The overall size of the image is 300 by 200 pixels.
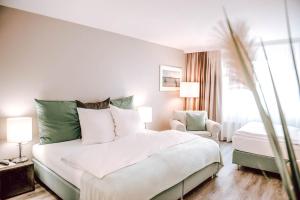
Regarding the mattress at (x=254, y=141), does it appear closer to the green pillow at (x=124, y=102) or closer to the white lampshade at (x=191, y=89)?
the white lampshade at (x=191, y=89)

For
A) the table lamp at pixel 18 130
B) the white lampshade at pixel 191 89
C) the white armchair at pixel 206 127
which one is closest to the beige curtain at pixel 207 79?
the white lampshade at pixel 191 89

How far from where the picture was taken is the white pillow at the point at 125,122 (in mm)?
3135

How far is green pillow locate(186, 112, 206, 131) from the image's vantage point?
4344 mm

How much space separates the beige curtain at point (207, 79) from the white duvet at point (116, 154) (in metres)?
2.67

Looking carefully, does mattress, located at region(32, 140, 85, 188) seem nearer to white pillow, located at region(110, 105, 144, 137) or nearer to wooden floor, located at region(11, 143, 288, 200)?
wooden floor, located at region(11, 143, 288, 200)

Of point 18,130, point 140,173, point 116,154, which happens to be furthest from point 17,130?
point 140,173

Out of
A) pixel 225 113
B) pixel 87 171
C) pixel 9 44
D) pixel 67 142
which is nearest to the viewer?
pixel 87 171

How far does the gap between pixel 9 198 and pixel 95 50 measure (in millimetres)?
2398

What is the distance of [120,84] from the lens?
397 centimetres

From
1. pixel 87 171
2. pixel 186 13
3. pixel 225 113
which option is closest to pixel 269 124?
pixel 87 171

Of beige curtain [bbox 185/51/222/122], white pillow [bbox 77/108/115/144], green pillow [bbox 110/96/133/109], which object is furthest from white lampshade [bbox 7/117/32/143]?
beige curtain [bbox 185/51/222/122]

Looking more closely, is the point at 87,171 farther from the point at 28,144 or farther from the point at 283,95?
the point at 283,95

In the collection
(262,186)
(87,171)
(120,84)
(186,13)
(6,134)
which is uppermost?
(186,13)

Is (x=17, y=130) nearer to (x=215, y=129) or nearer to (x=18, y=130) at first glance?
(x=18, y=130)
